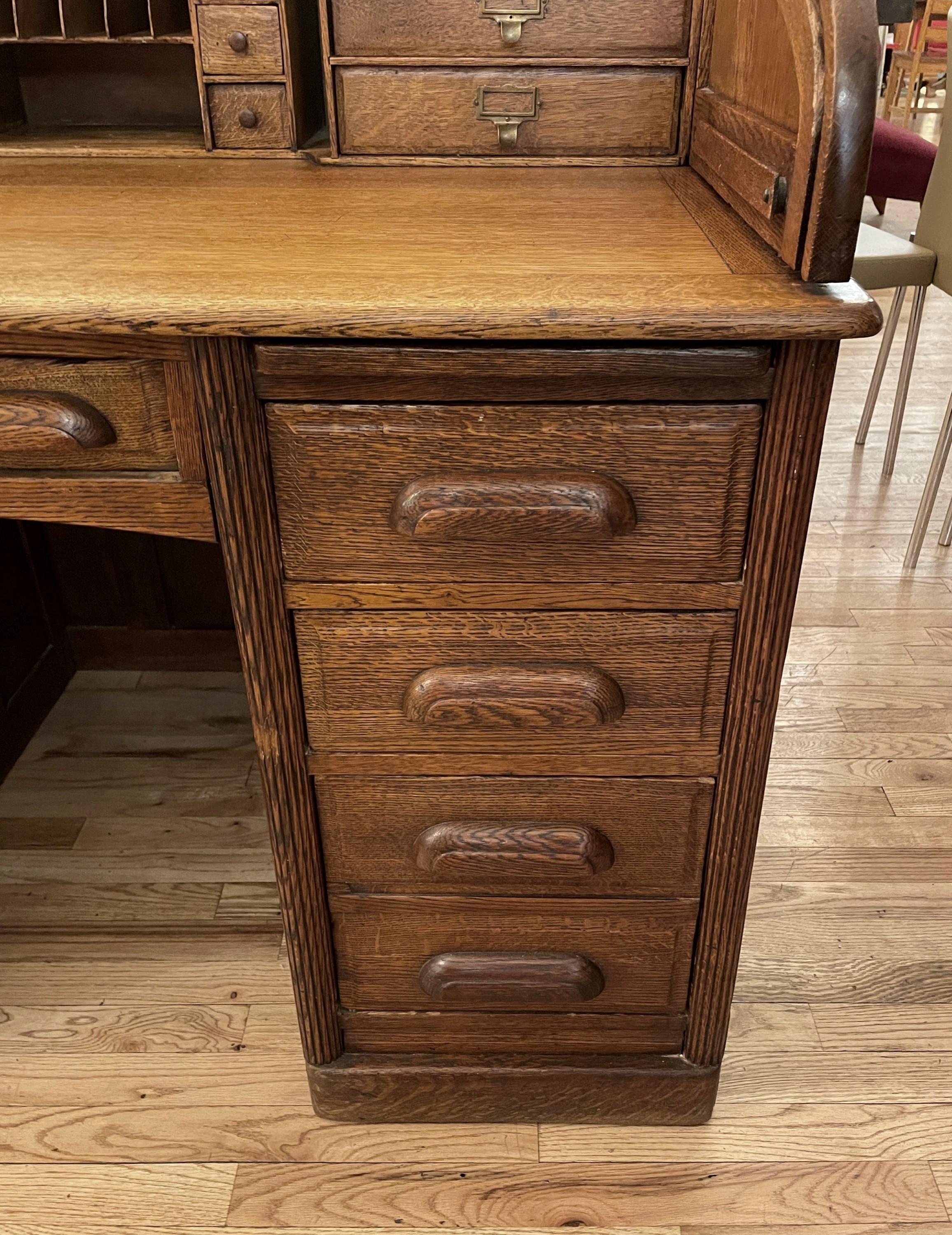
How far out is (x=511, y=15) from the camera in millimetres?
1062

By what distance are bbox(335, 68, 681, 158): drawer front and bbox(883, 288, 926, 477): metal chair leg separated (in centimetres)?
132

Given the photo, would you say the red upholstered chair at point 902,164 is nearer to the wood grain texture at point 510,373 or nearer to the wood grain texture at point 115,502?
the wood grain texture at point 510,373

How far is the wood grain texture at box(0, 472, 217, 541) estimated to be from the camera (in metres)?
0.78

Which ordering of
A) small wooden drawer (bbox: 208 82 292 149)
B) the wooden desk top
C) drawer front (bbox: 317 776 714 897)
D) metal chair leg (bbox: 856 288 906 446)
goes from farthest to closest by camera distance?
metal chair leg (bbox: 856 288 906 446) → small wooden drawer (bbox: 208 82 292 149) → drawer front (bbox: 317 776 714 897) → the wooden desk top

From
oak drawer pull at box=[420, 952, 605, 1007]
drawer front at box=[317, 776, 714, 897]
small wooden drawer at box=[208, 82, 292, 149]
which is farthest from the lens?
small wooden drawer at box=[208, 82, 292, 149]

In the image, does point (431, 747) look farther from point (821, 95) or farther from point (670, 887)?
point (821, 95)

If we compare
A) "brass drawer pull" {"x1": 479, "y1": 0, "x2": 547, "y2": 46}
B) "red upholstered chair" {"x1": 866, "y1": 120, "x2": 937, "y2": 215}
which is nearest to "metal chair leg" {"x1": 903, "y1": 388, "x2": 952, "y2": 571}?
"red upholstered chair" {"x1": 866, "y1": 120, "x2": 937, "y2": 215}

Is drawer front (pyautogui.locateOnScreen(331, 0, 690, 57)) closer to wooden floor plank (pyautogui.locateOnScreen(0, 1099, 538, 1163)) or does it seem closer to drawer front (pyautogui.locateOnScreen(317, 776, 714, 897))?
drawer front (pyautogui.locateOnScreen(317, 776, 714, 897))

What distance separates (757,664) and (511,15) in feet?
2.43

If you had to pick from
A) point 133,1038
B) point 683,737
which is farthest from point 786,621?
point 133,1038

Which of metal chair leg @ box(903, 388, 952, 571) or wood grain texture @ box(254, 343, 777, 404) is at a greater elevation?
wood grain texture @ box(254, 343, 777, 404)

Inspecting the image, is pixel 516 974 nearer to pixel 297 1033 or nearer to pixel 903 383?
pixel 297 1033

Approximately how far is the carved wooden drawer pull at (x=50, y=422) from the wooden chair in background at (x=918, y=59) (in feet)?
20.6

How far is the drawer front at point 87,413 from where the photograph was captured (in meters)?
0.73
